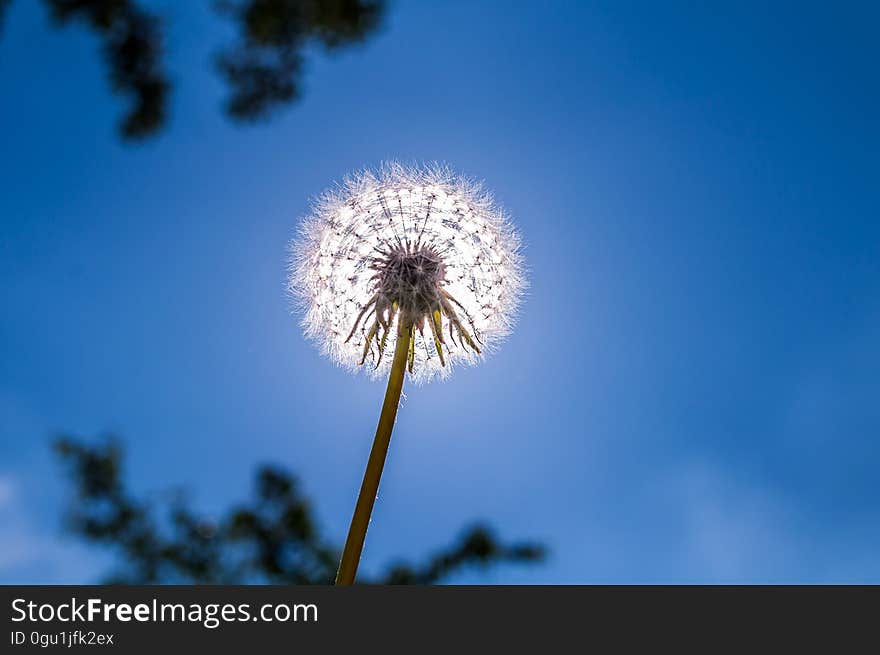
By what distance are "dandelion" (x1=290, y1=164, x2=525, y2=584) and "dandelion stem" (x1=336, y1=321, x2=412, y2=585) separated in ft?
1.63

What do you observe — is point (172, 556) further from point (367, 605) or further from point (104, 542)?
point (367, 605)

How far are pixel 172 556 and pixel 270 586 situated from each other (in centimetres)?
1046

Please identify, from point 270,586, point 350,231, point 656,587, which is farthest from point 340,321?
point 656,587

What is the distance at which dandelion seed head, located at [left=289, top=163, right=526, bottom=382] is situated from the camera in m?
3.42

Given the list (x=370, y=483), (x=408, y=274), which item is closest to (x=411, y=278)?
(x=408, y=274)

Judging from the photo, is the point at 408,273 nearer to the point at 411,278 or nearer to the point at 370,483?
the point at 411,278

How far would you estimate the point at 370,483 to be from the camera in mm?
2230

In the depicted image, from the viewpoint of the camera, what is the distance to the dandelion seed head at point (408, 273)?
135 inches

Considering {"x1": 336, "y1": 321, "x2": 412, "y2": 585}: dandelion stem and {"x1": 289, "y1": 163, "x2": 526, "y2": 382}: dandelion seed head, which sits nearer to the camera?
{"x1": 336, "y1": 321, "x2": 412, "y2": 585}: dandelion stem

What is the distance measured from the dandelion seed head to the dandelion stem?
A: 71cm

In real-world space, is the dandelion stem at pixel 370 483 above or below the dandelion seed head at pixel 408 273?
below

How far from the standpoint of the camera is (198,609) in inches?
97.3

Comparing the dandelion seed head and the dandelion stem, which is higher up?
the dandelion seed head

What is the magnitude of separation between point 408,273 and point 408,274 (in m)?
0.01
